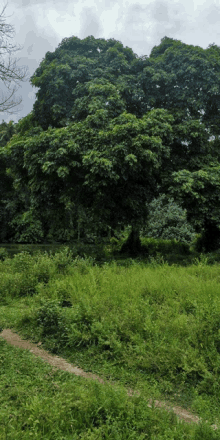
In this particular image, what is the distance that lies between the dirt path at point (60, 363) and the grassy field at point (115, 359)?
0.30ft

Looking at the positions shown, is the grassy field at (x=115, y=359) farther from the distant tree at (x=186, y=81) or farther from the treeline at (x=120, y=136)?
the distant tree at (x=186, y=81)

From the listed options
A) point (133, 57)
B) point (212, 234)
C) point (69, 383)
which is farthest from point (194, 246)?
point (69, 383)

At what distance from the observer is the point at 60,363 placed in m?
4.40

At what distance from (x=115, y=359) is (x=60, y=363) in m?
0.71

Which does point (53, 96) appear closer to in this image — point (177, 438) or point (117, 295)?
point (117, 295)

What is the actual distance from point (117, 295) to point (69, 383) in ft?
7.71

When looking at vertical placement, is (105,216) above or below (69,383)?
above

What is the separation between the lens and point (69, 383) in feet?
11.9

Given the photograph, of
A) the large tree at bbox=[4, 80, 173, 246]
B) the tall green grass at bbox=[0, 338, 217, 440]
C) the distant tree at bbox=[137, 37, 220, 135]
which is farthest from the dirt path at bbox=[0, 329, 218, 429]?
the distant tree at bbox=[137, 37, 220, 135]

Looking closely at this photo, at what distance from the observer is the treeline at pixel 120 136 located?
1017cm

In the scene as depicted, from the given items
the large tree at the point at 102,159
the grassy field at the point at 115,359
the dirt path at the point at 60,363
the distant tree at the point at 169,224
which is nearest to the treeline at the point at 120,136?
the large tree at the point at 102,159

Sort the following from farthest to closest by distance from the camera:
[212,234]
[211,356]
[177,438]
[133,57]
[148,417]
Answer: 1. [212,234]
2. [133,57]
3. [211,356]
4. [148,417]
5. [177,438]

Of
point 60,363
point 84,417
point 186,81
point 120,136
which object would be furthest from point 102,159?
point 84,417

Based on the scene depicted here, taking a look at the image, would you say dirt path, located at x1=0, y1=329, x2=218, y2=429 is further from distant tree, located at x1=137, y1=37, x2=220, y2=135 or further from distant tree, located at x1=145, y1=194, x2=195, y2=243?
distant tree, located at x1=145, y1=194, x2=195, y2=243
